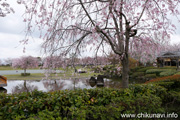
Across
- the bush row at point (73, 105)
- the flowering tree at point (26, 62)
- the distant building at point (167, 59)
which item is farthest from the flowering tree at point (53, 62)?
the distant building at point (167, 59)

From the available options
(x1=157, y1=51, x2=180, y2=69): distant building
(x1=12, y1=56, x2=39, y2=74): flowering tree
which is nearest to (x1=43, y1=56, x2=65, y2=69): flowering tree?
(x1=12, y1=56, x2=39, y2=74): flowering tree

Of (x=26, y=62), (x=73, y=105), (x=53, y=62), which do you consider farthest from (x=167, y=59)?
(x=73, y=105)

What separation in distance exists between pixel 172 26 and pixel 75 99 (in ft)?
15.0

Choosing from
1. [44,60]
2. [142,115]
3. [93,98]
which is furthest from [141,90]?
[44,60]

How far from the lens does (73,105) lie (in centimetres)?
309

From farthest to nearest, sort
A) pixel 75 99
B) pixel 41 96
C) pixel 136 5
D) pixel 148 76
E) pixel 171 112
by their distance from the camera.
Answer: pixel 148 76
pixel 136 5
pixel 171 112
pixel 41 96
pixel 75 99

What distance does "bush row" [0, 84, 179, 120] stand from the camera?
2811 millimetres

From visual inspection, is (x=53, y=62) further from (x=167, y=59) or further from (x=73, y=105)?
(x=167, y=59)

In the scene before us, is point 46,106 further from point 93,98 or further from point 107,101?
point 107,101

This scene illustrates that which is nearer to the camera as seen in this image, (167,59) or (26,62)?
(26,62)

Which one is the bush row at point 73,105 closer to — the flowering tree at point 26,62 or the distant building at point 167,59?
the flowering tree at point 26,62

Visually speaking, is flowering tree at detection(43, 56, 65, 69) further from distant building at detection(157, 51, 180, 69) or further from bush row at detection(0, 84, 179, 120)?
distant building at detection(157, 51, 180, 69)

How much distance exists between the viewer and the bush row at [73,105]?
2.81 m

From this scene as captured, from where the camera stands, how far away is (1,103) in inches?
117
